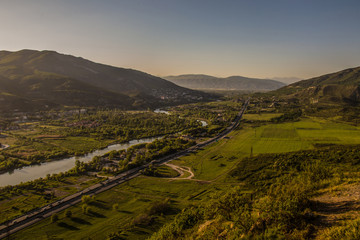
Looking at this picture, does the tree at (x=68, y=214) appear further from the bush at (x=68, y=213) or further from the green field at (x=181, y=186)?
the green field at (x=181, y=186)

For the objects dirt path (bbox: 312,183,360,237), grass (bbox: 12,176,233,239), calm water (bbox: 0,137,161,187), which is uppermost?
dirt path (bbox: 312,183,360,237)

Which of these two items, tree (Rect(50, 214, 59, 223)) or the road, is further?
tree (Rect(50, 214, 59, 223))

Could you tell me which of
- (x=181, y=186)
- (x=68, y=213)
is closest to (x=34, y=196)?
(x=68, y=213)

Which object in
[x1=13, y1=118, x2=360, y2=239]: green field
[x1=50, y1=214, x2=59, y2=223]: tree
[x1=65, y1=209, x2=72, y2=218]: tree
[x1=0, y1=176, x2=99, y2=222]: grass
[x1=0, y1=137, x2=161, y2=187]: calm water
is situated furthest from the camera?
[x1=0, y1=137, x2=161, y2=187]: calm water

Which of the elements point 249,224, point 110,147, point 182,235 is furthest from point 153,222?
point 110,147

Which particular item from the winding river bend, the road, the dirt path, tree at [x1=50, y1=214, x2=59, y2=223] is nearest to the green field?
tree at [x1=50, y1=214, x2=59, y2=223]

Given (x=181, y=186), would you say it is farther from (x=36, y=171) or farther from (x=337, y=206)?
(x=36, y=171)

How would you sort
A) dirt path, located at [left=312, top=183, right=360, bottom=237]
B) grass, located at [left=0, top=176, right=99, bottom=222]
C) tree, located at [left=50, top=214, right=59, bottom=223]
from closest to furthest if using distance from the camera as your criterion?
dirt path, located at [left=312, top=183, right=360, bottom=237], tree, located at [left=50, top=214, right=59, bottom=223], grass, located at [left=0, top=176, right=99, bottom=222]

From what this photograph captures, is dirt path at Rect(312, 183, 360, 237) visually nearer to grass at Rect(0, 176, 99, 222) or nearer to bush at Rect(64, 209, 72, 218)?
bush at Rect(64, 209, 72, 218)
